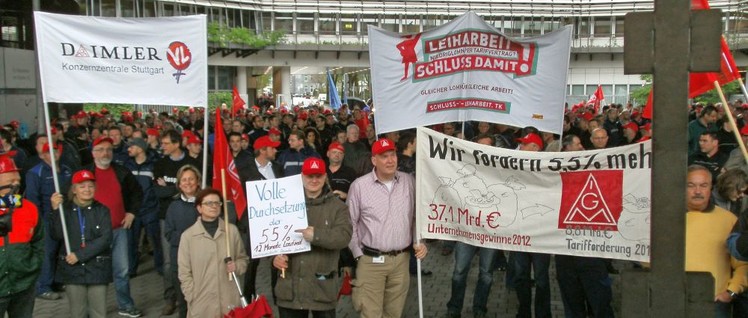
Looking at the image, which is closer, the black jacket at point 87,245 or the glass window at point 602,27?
the black jacket at point 87,245

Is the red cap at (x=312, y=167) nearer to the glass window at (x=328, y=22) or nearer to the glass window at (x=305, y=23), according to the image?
the glass window at (x=305, y=23)

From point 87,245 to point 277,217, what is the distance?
2.05 metres

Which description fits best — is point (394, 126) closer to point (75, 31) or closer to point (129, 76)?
point (129, 76)

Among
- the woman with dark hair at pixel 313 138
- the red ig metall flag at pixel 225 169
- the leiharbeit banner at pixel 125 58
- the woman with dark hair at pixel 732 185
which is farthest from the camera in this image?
the woman with dark hair at pixel 313 138

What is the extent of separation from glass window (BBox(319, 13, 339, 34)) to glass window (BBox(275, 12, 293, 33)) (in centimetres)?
213

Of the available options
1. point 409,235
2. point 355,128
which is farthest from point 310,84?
point 409,235

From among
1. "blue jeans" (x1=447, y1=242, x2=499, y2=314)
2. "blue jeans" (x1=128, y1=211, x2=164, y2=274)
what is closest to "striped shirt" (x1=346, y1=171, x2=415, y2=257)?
"blue jeans" (x1=447, y1=242, x2=499, y2=314)

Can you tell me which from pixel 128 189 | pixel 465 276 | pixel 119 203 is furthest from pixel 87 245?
pixel 465 276

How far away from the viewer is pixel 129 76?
312 inches

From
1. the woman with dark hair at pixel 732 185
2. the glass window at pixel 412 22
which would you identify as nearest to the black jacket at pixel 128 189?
the woman with dark hair at pixel 732 185

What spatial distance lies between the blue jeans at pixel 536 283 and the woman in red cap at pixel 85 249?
3.88m

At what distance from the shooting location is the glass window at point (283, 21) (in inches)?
2306

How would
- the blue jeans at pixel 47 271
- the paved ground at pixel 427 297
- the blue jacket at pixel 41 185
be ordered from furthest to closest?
the blue jeans at pixel 47 271, the blue jacket at pixel 41 185, the paved ground at pixel 427 297

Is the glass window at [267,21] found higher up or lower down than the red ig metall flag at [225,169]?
higher up
